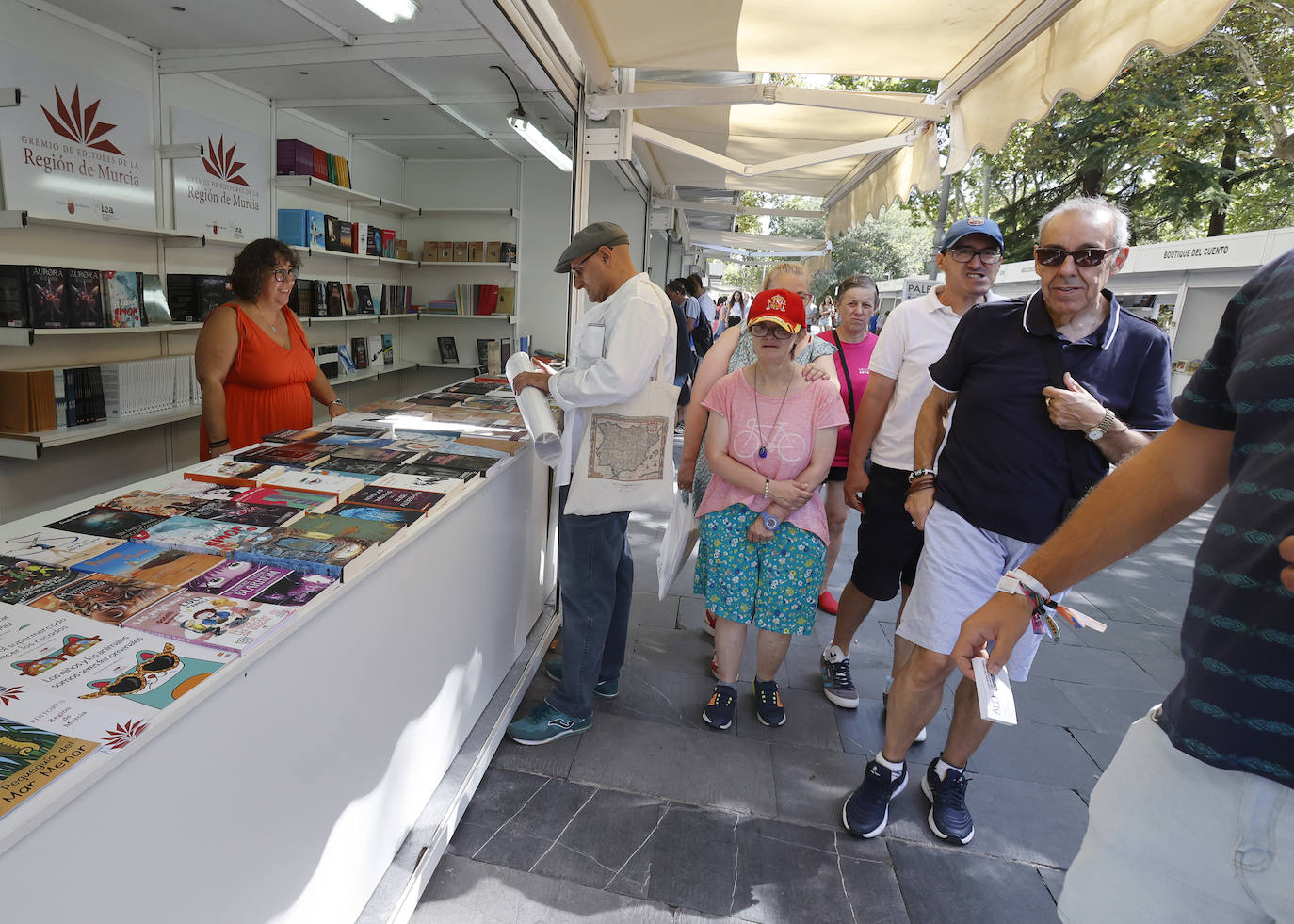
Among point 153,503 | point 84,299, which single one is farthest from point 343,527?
point 84,299

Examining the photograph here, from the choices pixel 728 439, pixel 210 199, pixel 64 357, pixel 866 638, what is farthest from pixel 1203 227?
pixel 64 357

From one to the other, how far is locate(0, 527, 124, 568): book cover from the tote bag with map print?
4.19 feet

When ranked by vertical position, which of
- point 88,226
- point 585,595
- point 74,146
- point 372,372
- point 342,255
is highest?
point 74,146

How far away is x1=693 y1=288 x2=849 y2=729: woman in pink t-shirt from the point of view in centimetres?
238

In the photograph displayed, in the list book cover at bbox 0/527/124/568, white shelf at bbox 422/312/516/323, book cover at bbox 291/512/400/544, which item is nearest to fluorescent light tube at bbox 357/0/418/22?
book cover at bbox 291/512/400/544

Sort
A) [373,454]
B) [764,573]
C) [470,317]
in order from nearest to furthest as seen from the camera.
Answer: [373,454]
[764,573]
[470,317]

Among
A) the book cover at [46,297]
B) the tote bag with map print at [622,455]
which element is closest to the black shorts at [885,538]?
the tote bag with map print at [622,455]

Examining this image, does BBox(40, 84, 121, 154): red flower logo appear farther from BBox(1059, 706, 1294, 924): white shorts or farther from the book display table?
BBox(1059, 706, 1294, 924): white shorts

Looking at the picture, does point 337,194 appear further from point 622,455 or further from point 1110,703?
point 1110,703

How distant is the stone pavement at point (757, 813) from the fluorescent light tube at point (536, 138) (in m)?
3.12

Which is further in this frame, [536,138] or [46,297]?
[536,138]

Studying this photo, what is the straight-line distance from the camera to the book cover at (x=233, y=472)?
181 cm

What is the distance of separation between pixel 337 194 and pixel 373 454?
4106 mm

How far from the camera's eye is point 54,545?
1331 millimetres
